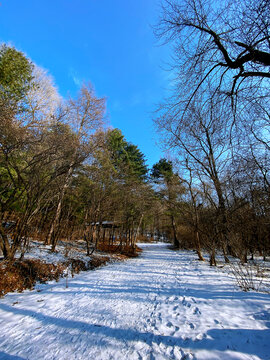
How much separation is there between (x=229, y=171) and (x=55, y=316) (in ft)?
17.7

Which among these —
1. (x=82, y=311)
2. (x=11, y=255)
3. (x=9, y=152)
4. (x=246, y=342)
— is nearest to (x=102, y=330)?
(x=82, y=311)

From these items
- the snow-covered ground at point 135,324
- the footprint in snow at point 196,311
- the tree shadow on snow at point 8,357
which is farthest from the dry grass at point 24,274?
the footprint in snow at point 196,311

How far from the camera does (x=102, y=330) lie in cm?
269

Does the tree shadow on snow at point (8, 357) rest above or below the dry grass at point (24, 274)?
below

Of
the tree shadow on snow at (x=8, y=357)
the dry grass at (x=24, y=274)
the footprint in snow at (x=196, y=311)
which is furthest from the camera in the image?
the dry grass at (x=24, y=274)

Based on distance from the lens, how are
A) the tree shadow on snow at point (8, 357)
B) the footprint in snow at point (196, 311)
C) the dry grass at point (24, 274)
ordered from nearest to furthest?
the tree shadow on snow at point (8, 357)
the footprint in snow at point (196, 311)
the dry grass at point (24, 274)

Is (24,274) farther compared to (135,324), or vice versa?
(24,274)

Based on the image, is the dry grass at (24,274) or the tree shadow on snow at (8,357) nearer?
the tree shadow on snow at (8,357)

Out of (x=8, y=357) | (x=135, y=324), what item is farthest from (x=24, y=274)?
(x=135, y=324)

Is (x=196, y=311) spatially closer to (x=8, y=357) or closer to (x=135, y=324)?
(x=135, y=324)

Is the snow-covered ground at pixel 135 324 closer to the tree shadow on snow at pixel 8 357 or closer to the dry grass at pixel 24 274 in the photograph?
the tree shadow on snow at pixel 8 357

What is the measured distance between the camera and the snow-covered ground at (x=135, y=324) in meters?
2.16

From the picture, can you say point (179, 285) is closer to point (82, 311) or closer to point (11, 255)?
point (82, 311)

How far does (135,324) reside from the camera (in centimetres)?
284
